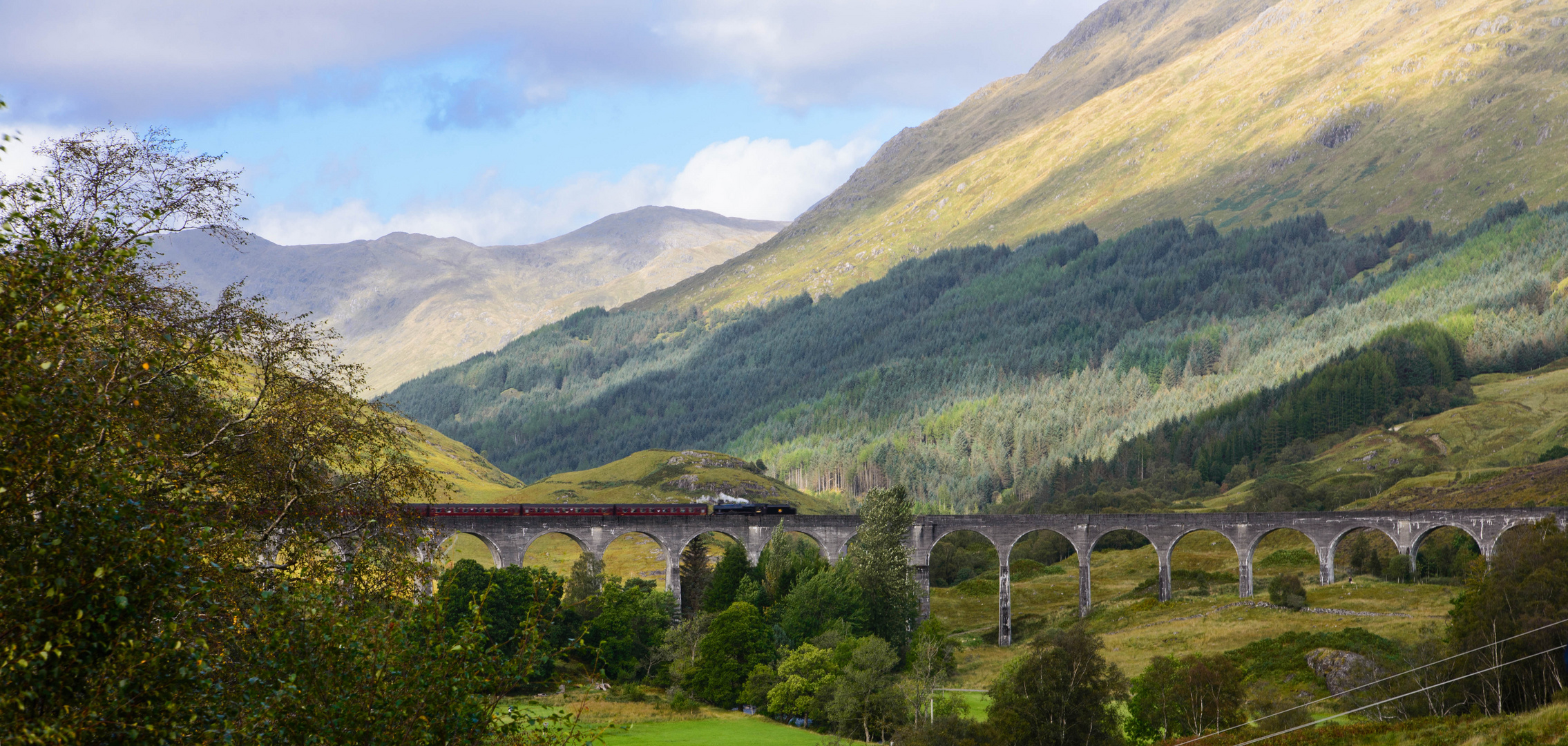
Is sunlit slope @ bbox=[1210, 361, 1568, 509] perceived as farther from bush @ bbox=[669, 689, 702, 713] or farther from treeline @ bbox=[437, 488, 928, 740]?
bush @ bbox=[669, 689, 702, 713]

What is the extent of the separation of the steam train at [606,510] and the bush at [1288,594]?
4217 cm

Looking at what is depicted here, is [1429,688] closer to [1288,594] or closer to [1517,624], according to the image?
[1517,624]

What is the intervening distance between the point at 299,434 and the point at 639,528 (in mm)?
74757

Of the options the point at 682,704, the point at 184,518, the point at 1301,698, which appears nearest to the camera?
the point at 184,518

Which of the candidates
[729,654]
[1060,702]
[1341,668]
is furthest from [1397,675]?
[729,654]

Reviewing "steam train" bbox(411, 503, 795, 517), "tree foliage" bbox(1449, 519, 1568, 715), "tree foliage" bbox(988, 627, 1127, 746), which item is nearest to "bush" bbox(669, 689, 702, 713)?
"steam train" bbox(411, 503, 795, 517)

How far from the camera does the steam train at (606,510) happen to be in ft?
285

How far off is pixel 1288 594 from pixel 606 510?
57776 mm

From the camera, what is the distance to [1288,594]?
290 ft

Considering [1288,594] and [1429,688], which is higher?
[1429,688]

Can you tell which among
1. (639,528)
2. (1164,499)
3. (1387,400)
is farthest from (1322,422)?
(639,528)

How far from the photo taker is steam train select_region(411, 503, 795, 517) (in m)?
86.8

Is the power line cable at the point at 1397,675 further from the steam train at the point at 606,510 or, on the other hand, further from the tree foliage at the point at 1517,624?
the steam train at the point at 606,510

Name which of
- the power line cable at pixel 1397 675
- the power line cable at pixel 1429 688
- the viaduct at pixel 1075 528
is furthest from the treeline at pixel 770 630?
the power line cable at pixel 1429 688
